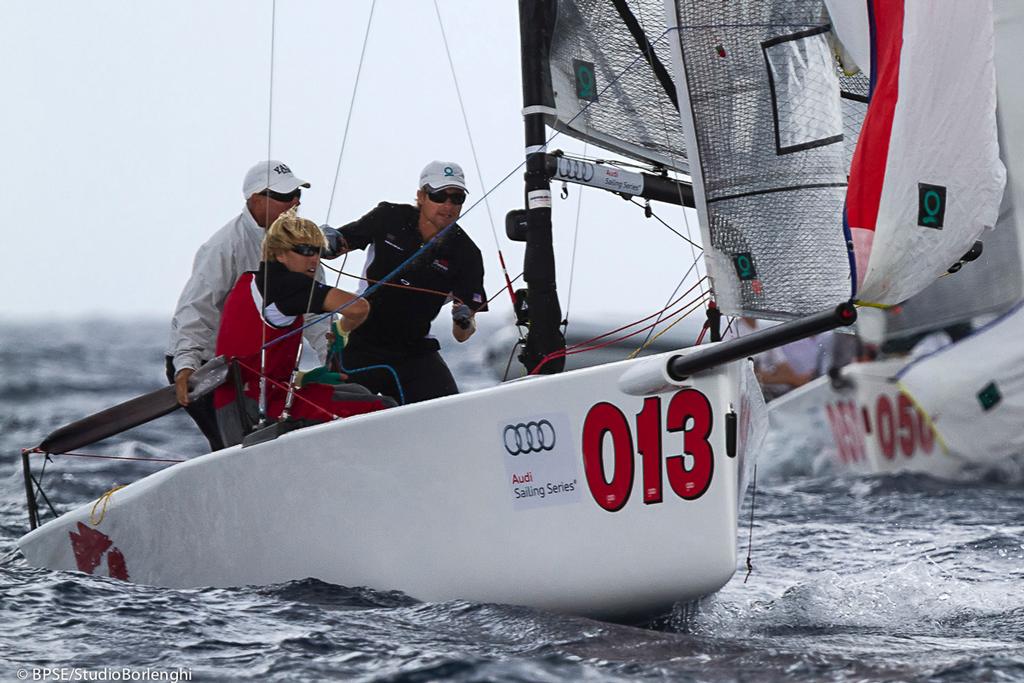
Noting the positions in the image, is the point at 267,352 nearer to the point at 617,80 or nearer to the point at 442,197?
the point at 442,197

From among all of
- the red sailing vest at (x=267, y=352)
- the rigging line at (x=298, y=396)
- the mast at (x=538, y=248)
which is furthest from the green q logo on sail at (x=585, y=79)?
the rigging line at (x=298, y=396)

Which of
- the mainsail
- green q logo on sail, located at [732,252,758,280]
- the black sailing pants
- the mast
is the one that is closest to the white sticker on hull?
the mast

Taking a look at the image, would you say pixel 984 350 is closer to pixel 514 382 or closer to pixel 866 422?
pixel 866 422

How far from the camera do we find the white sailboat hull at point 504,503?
128 inches

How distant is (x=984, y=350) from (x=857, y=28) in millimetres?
4430

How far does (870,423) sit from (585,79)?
5773 millimetres

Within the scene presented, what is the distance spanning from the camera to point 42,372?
17.5 meters

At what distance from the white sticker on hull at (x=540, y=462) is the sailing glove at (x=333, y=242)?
101 centimetres

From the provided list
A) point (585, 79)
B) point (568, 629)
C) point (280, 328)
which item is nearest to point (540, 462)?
point (568, 629)

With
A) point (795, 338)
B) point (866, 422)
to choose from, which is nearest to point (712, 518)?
point (795, 338)

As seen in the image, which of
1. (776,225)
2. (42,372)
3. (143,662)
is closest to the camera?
(143,662)

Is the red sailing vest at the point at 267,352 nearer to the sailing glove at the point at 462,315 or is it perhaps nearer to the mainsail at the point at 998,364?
the sailing glove at the point at 462,315

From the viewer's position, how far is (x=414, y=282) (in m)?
4.21

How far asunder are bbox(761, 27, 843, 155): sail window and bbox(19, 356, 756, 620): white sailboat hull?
1.07 metres
